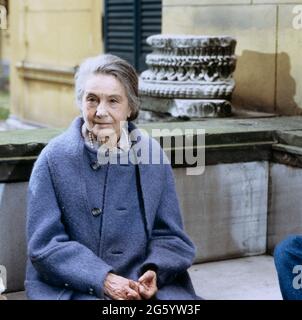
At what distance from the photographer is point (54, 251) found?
3576mm

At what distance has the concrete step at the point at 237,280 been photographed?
4.49 meters

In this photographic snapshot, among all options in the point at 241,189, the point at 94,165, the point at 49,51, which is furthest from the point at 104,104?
the point at 49,51

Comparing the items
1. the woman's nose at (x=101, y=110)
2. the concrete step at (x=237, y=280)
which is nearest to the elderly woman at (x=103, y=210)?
the woman's nose at (x=101, y=110)

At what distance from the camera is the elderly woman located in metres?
3.59

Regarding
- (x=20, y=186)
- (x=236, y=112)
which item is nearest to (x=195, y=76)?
(x=236, y=112)

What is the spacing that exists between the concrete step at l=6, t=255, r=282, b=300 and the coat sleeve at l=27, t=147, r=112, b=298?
0.79 meters

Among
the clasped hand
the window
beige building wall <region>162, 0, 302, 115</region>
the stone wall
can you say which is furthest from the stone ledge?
the window

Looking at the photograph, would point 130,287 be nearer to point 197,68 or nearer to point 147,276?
point 147,276

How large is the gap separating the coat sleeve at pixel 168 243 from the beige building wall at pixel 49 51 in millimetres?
6688

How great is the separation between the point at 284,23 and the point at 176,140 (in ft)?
5.60

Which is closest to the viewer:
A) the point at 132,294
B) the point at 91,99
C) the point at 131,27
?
the point at 132,294

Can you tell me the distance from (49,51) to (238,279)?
694 centimetres

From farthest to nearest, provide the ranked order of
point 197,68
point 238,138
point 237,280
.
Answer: point 197,68 → point 238,138 → point 237,280

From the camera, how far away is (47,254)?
Result: 3578 mm
